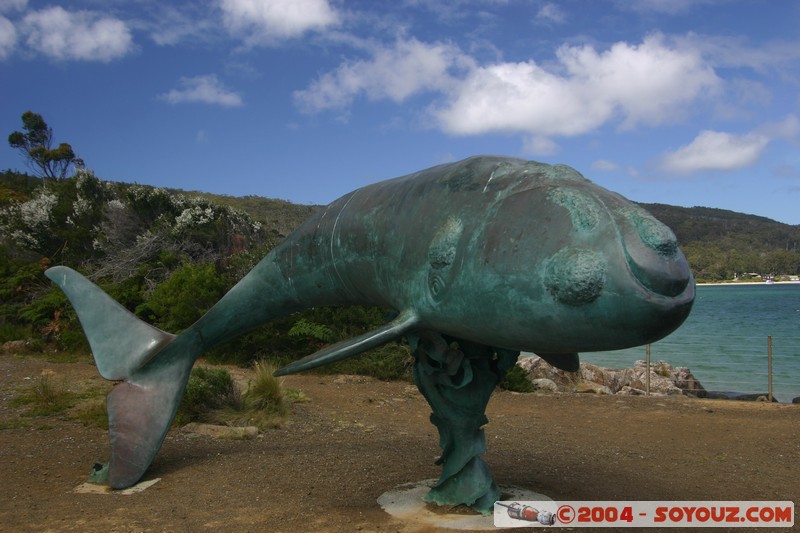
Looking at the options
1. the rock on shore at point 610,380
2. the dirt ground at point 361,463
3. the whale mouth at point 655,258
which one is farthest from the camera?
the rock on shore at point 610,380

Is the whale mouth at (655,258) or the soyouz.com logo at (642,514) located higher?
the whale mouth at (655,258)

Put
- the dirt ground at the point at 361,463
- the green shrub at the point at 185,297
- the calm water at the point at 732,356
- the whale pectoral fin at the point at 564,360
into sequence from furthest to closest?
the calm water at the point at 732,356 < the green shrub at the point at 185,297 < the dirt ground at the point at 361,463 < the whale pectoral fin at the point at 564,360

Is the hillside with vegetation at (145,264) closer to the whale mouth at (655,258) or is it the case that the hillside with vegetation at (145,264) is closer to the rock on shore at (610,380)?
the rock on shore at (610,380)

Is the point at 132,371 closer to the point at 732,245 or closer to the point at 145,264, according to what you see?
the point at 145,264

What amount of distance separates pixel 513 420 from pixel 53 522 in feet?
21.1

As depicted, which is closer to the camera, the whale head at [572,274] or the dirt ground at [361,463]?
the whale head at [572,274]

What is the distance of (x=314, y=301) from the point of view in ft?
15.8

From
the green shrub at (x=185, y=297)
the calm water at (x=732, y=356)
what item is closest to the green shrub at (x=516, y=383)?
the green shrub at (x=185, y=297)

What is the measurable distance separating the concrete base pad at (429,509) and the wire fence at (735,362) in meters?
11.5

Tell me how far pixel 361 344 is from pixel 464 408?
4.65 ft

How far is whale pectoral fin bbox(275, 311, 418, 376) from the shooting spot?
3.48m

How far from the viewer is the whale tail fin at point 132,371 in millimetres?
5449

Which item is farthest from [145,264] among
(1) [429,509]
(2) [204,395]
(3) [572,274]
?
(3) [572,274]

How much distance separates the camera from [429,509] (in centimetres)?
477
